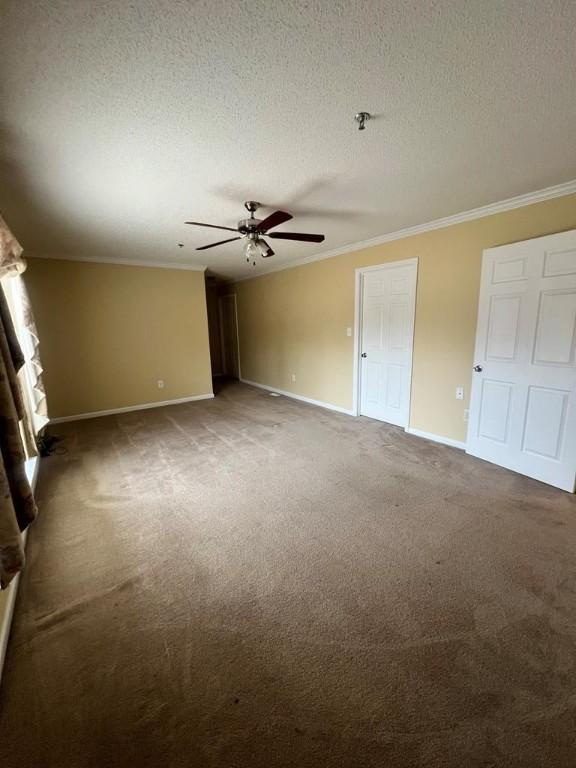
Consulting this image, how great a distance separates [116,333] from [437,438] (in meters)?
4.80

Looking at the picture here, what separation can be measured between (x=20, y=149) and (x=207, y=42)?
54.2 inches

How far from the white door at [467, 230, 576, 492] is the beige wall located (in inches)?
8.7

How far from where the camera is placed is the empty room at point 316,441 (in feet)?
3.60

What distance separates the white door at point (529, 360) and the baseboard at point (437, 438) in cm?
28

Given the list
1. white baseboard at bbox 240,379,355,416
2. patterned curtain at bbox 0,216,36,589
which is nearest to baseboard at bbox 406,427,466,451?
white baseboard at bbox 240,379,355,416

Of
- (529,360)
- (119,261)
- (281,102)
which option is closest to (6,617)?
(281,102)

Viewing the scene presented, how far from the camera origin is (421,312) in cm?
355

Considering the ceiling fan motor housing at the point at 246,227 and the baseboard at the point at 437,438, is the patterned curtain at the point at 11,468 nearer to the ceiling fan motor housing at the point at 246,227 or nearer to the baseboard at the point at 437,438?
the ceiling fan motor housing at the point at 246,227

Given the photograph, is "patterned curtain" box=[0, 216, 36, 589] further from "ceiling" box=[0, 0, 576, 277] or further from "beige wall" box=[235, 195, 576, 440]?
"beige wall" box=[235, 195, 576, 440]

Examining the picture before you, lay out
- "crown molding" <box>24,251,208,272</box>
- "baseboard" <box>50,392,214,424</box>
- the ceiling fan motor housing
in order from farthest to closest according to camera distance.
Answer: "baseboard" <box>50,392,214,424</box>, "crown molding" <box>24,251,208,272</box>, the ceiling fan motor housing

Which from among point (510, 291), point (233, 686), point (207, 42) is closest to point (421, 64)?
point (207, 42)

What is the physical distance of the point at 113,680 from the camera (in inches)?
49.6

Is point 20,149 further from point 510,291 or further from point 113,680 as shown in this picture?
point 510,291

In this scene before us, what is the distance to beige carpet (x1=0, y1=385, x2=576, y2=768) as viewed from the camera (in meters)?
1.07
